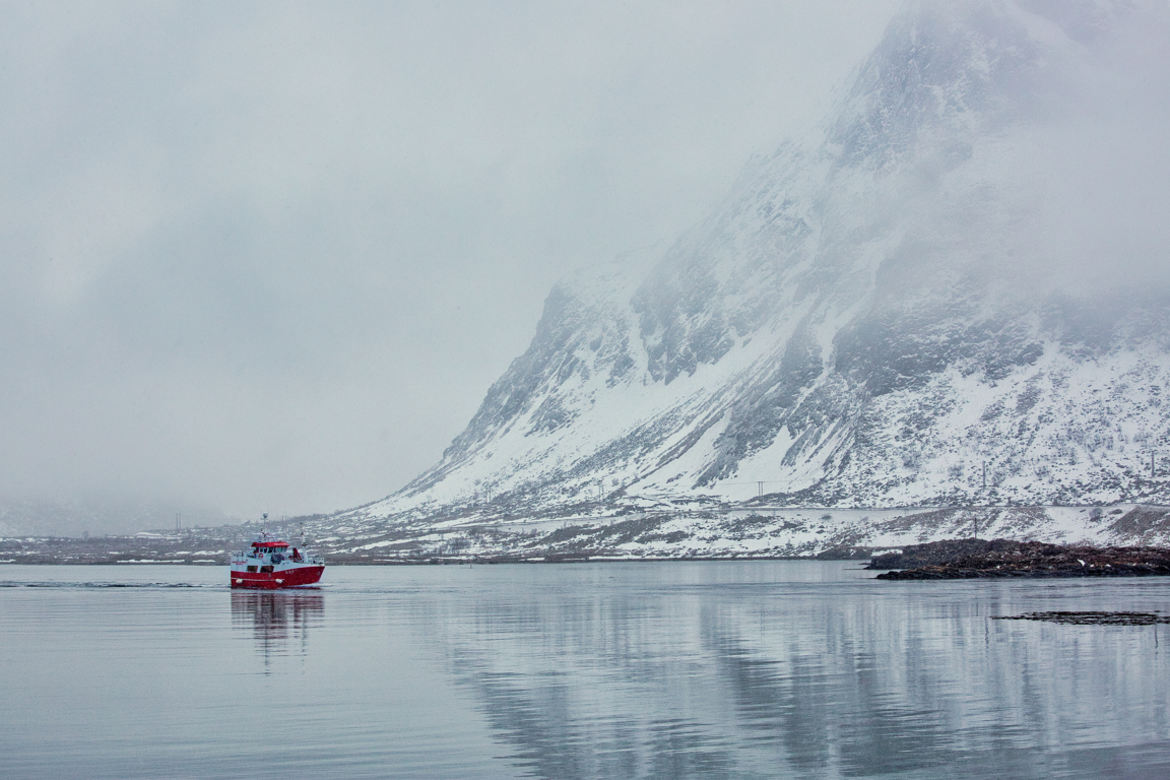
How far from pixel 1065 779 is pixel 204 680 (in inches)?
1316

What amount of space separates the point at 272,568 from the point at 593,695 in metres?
109

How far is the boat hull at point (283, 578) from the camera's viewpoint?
144750 millimetres

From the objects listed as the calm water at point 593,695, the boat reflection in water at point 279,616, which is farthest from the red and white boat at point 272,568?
the calm water at point 593,695

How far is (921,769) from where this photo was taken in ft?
98.0

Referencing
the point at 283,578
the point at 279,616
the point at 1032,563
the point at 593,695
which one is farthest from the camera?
the point at 1032,563

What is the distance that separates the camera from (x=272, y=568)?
145625 mm

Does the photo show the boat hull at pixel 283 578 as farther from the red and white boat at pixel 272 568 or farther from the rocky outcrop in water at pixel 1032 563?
the rocky outcrop in water at pixel 1032 563

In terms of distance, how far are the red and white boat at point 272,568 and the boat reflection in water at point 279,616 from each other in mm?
4647

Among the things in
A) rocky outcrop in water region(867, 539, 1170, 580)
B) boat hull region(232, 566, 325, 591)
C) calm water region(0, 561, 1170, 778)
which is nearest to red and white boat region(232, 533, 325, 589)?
boat hull region(232, 566, 325, 591)

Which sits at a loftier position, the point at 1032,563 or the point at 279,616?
the point at 279,616

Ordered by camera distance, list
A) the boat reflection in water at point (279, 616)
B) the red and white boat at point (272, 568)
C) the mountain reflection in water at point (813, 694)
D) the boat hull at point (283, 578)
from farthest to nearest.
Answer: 1. the red and white boat at point (272, 568)
2. the boat hull at point (283, 578)
3. the boat reflection in water at point (279, 616)
4. the mountain reflection in water at point (813, 694)

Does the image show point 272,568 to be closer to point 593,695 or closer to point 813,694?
point 593,695

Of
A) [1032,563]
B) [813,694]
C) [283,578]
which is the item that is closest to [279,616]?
[283,578]

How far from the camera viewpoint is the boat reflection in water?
6669 cm
